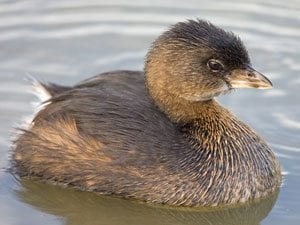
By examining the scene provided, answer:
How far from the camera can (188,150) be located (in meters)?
7.13

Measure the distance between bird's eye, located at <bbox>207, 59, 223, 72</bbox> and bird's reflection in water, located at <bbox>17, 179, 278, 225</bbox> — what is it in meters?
0.99

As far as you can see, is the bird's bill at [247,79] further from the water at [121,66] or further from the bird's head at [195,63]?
the water at [121,66]

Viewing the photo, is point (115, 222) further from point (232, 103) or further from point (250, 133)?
point (232, 103)

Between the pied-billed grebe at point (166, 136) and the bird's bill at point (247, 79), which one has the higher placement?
the bird's bill at point (247, 79)

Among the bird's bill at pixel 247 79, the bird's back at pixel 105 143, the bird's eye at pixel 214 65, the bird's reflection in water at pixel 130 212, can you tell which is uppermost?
the bird's eye at pixel 214 65

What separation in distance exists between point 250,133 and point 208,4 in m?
2.76

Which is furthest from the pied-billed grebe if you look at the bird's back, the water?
the water

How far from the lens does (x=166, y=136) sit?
7039 mm

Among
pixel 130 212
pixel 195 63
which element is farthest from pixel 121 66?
pixel 130 212

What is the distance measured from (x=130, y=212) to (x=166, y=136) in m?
0.60

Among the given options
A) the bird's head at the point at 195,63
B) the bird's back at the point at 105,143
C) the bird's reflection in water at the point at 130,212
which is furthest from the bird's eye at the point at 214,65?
the bird's reflection in water at the point at 130,212

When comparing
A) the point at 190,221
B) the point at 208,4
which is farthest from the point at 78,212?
the point at 208,4

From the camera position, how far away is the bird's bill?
7121mm

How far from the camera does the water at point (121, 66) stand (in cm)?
709
